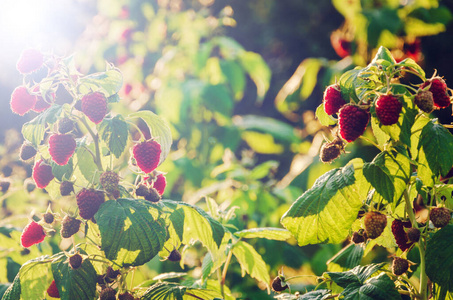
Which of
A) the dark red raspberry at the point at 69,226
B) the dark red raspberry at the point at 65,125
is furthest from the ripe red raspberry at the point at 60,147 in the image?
the dark red raspberry at the point at 69,226

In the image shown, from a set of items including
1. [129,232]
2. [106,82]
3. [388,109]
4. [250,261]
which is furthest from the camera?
[250,261]

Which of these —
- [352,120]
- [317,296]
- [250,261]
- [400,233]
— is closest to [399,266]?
[400,233]

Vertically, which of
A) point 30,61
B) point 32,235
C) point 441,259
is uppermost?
point 30,61

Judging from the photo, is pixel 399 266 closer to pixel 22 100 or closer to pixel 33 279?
pixel 33 279

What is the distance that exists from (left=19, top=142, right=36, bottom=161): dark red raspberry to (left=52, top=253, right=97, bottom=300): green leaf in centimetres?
26

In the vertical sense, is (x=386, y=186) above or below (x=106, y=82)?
below

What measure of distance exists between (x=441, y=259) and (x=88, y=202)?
696 mm

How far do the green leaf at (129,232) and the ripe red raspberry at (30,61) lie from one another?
1.25 feet

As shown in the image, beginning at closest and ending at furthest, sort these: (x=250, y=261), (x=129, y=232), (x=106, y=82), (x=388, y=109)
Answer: (x=388, y=109) → (x=129, y=232) → (x=106, y=82) → (x=250, y=261)

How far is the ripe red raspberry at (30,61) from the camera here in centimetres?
101

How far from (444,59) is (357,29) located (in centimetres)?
170

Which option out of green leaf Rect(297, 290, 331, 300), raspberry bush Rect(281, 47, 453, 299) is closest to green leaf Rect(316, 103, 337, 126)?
raspberry bush Rect(281, 47, 453, 299)

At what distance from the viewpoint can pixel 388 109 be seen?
2.58ft

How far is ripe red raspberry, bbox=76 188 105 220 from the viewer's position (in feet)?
2.93
